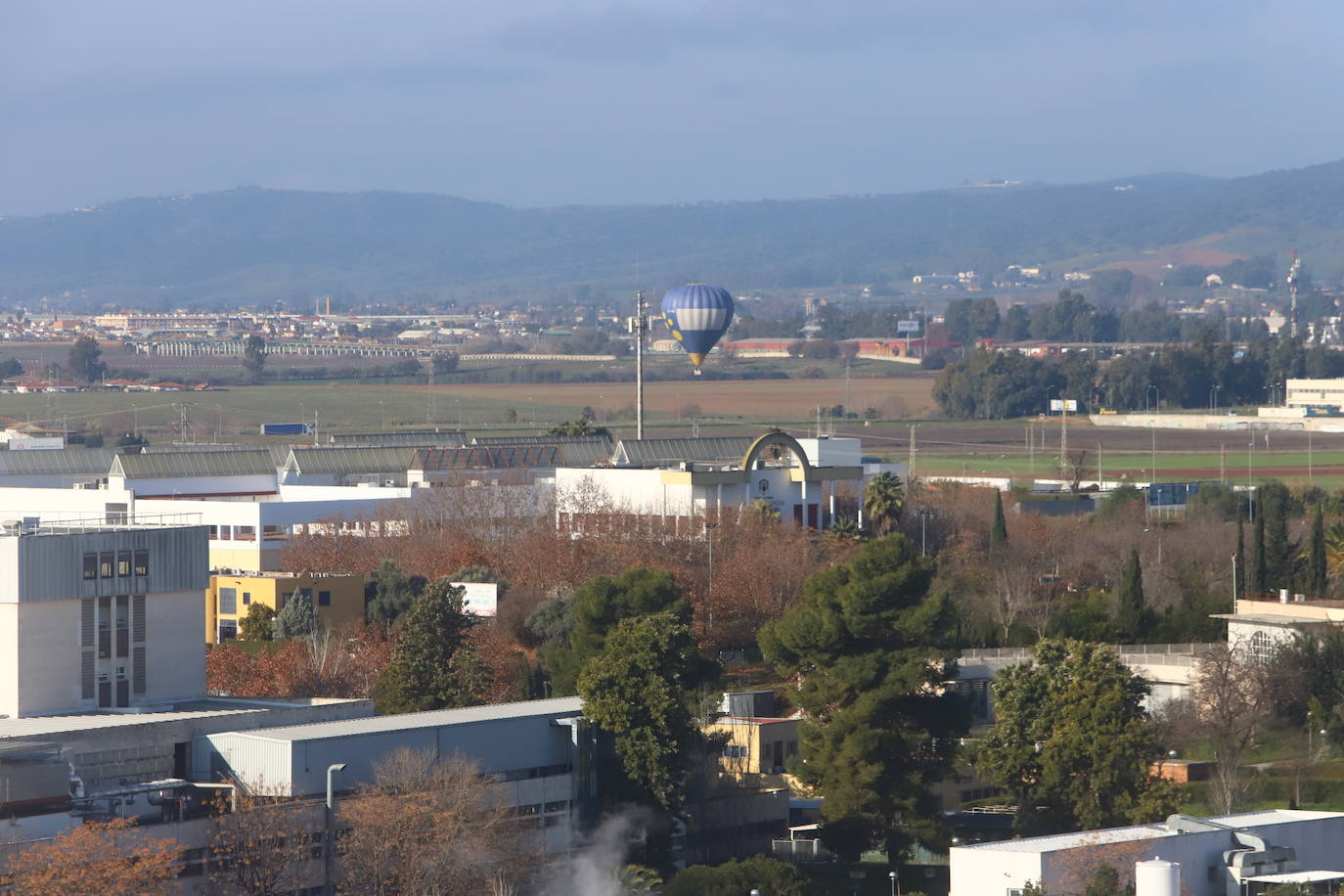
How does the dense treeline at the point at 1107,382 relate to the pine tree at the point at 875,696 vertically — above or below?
above

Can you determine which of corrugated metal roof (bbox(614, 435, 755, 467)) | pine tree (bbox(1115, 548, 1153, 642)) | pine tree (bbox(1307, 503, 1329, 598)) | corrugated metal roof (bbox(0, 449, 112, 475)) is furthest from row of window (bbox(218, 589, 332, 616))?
corrugated metal roof (bbox(0, 449, 112, 475))

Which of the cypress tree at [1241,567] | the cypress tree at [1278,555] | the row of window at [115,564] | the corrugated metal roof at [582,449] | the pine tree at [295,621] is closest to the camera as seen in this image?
the row of window at [115,564]

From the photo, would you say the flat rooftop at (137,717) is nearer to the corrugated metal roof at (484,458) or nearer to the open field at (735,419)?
the corrugated metal roof at (484,458)

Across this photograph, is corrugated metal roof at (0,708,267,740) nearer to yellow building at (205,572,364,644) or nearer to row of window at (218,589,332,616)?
yellow building at (205,572,364,644)

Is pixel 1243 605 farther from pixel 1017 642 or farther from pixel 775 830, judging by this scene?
pixel 775 830

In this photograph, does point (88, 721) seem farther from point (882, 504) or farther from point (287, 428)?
point (287, 428)

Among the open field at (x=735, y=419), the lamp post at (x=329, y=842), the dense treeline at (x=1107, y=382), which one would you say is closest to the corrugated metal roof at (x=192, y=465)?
the open field at (x=735, y=419)

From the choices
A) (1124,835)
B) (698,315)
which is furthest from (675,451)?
(1124,835)
